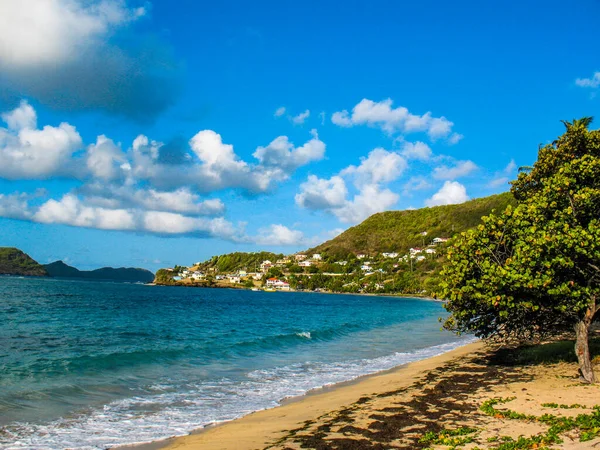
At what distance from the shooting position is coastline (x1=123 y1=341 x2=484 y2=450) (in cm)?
998

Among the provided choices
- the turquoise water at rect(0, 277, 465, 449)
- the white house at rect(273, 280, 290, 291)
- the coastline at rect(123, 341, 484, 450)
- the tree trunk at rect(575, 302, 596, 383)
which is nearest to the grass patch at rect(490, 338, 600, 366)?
the coastline at rect(123, 341, 484, 450)

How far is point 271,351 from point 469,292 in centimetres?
1510

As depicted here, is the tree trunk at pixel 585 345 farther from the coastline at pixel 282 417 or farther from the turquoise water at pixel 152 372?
the turquoise water at pixel 152 372

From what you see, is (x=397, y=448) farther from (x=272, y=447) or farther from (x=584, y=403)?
(x=584, y=403)

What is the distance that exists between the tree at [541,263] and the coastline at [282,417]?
413cm

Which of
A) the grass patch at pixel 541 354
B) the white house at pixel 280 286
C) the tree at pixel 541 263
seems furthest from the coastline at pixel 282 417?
the white house at pixel 280 286

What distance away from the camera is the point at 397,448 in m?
8.67

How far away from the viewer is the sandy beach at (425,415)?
9.00m

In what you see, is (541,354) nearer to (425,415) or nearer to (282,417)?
(425,415)

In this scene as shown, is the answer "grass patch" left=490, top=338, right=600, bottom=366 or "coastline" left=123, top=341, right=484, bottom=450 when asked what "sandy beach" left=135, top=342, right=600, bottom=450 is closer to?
"coastline" left=123, top=341, right=484, bottom=450

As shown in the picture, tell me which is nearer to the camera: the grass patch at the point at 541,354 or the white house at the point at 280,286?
the grass patch at the point at 541,354

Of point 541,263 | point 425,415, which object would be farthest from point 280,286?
point 425,415

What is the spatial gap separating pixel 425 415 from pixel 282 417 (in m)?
3.95

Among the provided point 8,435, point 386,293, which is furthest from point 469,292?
point 386,293
